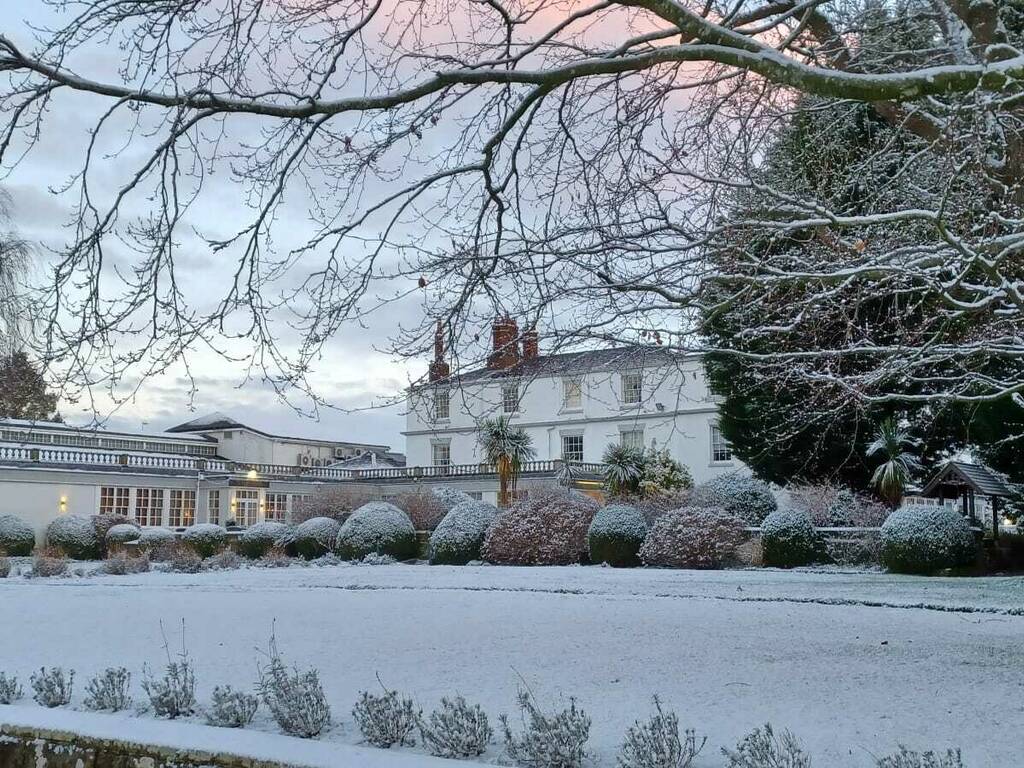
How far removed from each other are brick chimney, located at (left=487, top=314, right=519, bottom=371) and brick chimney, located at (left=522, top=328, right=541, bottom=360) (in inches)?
3.1

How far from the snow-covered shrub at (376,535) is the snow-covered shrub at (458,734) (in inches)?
786

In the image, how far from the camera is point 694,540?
2095cm

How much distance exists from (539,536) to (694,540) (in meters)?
3.94

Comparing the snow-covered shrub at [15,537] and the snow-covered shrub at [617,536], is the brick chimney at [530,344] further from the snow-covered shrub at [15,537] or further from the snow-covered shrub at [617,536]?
the snow-covered shrub at [15,537]

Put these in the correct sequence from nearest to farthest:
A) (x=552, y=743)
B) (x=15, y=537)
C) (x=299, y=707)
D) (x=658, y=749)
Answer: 1. (x=658, y=749)
2. (x=552, y=743)
3. (x=299, y=707)
4. (x=15, y=537)

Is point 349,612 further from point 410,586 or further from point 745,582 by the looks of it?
point 745,582

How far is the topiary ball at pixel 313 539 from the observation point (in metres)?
26.5

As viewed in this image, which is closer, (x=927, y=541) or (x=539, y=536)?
(x=927, y=541)

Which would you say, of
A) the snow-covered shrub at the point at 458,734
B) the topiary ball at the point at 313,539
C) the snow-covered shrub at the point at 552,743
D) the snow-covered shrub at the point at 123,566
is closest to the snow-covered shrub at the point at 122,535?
the topiary ball at the point at 313,539

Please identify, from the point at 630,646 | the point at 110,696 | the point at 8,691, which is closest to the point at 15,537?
the point at 8,691

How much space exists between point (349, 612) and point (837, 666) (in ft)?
20.8

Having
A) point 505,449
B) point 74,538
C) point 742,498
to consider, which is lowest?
point 74,538

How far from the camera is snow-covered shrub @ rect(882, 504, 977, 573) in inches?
750

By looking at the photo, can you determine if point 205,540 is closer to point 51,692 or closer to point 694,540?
point 694,540
